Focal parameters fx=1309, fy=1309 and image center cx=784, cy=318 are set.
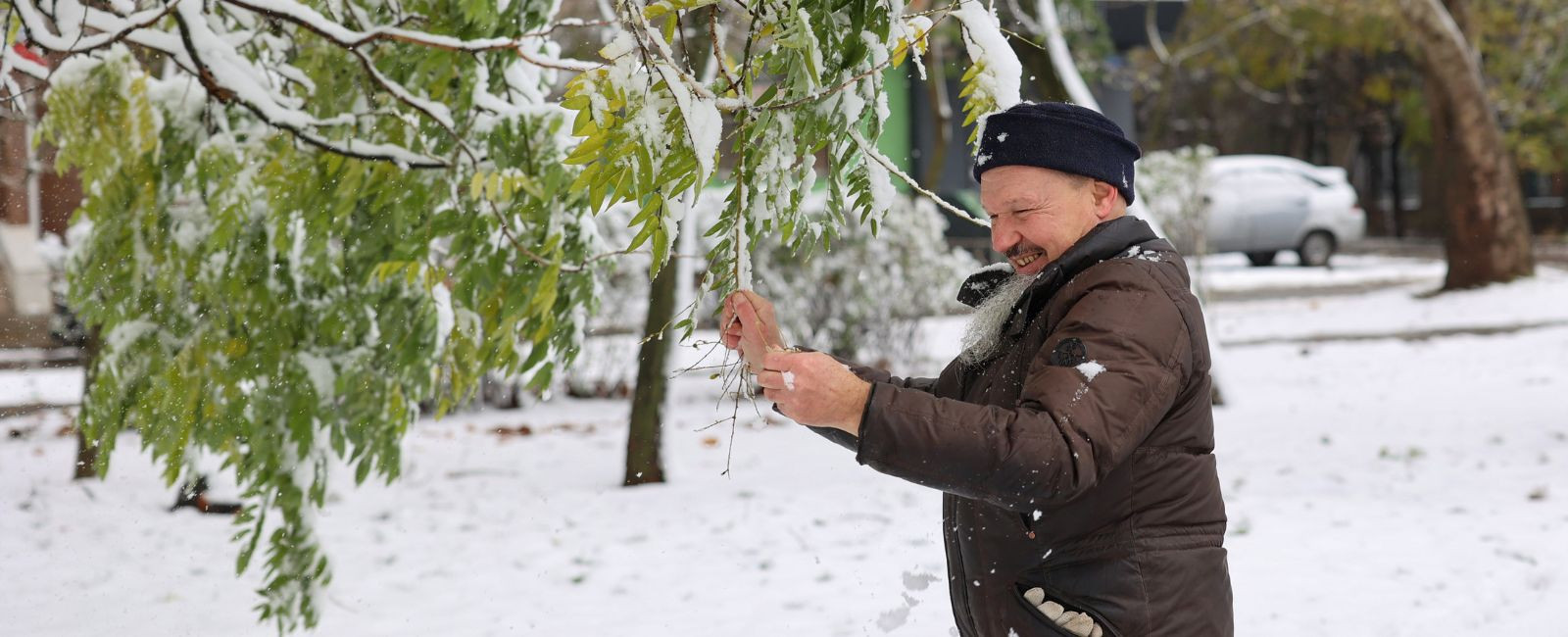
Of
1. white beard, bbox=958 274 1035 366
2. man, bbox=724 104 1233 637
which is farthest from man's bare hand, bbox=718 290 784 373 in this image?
white beard, bbox=958 274 1035 366

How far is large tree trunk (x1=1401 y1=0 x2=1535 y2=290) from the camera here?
16.0 meters

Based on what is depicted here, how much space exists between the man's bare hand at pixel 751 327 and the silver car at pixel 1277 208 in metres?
22.4

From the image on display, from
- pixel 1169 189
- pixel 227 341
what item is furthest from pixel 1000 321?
pixel 1169 189

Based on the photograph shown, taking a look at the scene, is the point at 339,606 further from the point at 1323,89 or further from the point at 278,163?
the point at 1323,89

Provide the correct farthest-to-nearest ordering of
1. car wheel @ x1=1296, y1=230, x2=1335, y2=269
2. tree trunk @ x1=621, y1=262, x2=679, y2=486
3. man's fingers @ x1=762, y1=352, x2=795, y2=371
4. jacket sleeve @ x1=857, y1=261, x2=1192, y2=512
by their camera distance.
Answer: car wheel @ x1=1296, y1=230, x2=1335, y2=269
tree trunk @ x1=621, y1=262, x2=679, y2=486
man's fingers @ x1=762, y1=352, x2=795, y2=371
jacket sleeve @ x1=857, y1=261, x2=1192, y2=512

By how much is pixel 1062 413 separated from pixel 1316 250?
967 inches

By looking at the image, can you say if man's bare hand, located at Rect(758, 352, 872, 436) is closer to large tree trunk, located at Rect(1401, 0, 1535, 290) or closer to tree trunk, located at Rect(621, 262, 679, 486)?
tree trunk, located at Rect(621, 262, 679, 486)

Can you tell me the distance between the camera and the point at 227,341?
4.21 m

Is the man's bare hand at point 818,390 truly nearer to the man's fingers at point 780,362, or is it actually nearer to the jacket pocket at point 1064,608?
the man's fingers at point 780,362

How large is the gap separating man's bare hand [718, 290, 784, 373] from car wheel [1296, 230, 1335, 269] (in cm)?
2402

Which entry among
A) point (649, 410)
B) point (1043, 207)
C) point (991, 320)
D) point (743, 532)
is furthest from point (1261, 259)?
point (1043, 207)

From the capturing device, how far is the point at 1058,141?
6.95ft

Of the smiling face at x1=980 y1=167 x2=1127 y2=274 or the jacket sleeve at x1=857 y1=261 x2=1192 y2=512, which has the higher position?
the smiling face at x1=980 y1=167 x2=1127 y2=274

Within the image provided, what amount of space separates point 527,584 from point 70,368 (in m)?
10.8
